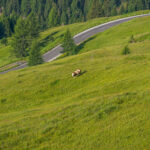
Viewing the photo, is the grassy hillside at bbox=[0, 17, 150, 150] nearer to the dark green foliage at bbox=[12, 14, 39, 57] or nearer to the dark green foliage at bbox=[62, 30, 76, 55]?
the dark green foliage at bbox=[62, 30, 76, 55]

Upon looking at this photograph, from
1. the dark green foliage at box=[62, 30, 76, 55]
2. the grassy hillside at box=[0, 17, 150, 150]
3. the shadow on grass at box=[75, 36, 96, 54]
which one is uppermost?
the grassy hillside at box=[0, 17, 150, 150]

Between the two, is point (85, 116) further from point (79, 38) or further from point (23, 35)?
point (23, 35)

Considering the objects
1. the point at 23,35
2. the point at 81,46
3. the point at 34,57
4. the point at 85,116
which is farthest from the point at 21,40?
the point at 85,116

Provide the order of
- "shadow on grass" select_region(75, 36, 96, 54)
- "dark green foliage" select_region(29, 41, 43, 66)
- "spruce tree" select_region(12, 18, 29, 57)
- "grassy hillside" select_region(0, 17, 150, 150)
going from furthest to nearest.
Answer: "spruce tree" select_region(12, 18, 29, 57) → "shadow on grass" select_region(75, 36, 96, 54) → "dark green foliage" select_region(29, 41, 43, 66) → "grassy hillside" select_region(0, 17, 150, 150)

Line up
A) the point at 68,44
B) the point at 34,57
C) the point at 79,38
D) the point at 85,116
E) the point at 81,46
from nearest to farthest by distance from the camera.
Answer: the point at 85,116 → the point at 34,57 → the point at 68,44 → the point at 81,46 → the point at 79,38

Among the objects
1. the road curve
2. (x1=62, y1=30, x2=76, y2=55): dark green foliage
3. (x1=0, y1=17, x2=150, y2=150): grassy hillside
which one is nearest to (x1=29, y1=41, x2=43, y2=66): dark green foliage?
the road curve

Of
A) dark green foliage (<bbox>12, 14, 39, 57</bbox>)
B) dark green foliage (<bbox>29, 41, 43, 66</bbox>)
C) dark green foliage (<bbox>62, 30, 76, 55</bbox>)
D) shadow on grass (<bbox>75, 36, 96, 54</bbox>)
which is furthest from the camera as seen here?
dark green foliage (<bbox>12, 14, 39, 57</bbox>)

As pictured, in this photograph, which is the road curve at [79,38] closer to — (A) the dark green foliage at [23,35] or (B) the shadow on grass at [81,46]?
(B) the shadow on grass at [81,46]

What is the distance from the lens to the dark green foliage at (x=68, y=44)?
72.7 meters

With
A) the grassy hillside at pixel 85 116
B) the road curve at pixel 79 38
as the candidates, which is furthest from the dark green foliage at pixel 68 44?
the grassy hillside at pixel 85 116

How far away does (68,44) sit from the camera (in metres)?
73.9

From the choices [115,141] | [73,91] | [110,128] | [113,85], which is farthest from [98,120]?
[73,91]

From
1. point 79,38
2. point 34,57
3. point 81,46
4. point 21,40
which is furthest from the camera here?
point 21,40

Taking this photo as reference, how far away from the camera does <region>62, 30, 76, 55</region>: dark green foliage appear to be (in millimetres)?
72688
